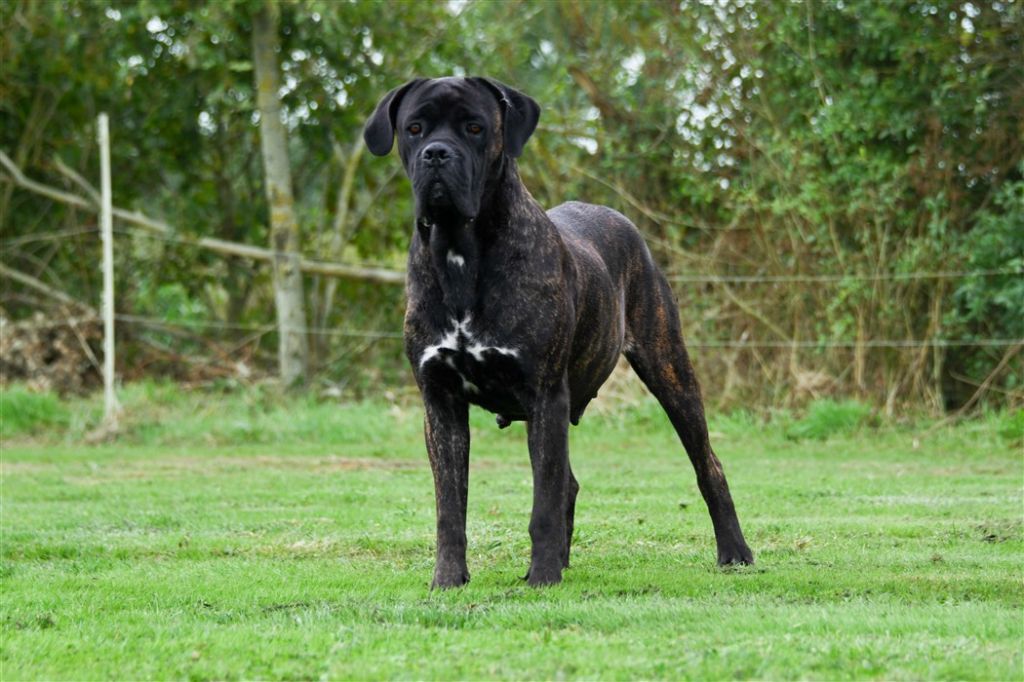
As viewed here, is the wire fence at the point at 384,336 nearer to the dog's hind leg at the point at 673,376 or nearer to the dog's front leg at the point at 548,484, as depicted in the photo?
the dog's hind leg at the point at 673,376

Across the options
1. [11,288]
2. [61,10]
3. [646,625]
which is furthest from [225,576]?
[11,288]

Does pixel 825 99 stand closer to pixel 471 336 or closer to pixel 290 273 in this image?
pixel 290 273

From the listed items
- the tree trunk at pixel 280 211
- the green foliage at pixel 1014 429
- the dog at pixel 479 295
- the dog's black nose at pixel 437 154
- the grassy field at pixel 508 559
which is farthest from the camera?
the tree trunk at pixel 280 211

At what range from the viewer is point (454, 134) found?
592 centimetres

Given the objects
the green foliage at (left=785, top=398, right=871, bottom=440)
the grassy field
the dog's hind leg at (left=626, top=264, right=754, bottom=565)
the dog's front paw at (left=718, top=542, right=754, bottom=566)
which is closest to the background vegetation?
the green foliage at (left=785, top=398, right=871, bottom=440)

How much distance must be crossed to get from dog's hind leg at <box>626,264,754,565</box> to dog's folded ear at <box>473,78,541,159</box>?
129cm

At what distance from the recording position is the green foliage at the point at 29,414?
14734 mm

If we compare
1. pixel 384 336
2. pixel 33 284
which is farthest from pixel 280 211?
pixel 33 284

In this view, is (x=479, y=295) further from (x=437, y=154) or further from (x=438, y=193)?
(x=437, y=154)

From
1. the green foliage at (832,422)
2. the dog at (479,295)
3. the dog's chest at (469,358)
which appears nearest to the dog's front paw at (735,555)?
the dog at (479,295)

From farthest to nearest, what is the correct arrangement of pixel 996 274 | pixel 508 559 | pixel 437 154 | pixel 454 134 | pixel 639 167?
pixel 639 167
pixel 996 274
pixel 508 559
pixel 454 134
pixel 437 154

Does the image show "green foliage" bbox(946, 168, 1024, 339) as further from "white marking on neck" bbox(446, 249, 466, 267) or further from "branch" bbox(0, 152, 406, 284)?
"white marking on neck" bbox(446, 249, 466, 267)

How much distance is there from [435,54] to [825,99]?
5.16 m

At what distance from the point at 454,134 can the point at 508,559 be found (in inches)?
88.0
